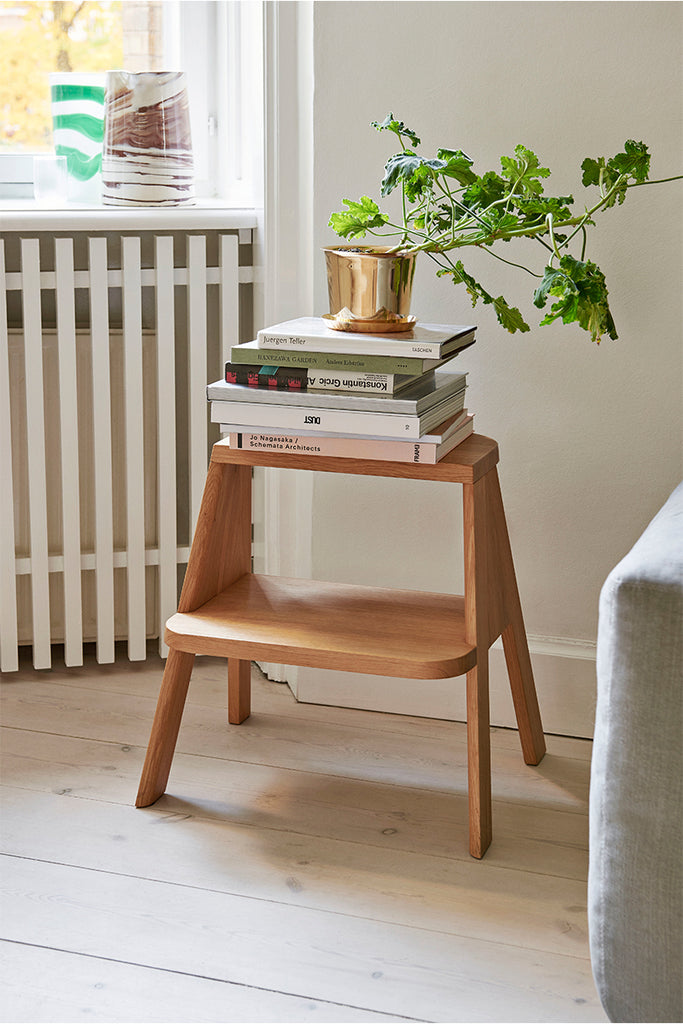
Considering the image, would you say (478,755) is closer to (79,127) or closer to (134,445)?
(134,445)

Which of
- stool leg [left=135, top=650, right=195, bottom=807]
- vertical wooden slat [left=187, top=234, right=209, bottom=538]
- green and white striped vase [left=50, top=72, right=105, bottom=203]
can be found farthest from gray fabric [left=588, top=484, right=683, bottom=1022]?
green and white striped vase [left=50, top=72, right=105, bottom=203]

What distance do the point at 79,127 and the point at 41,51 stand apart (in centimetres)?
21

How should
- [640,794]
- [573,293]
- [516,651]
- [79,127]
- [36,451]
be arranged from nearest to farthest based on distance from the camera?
[640,794] → [573,293] → [516,651] → [36,451] → [79,127]

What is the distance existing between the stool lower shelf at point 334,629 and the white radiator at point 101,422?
416mm

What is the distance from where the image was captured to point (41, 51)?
2139mm

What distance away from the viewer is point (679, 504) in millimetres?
1272

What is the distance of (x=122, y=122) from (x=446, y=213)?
29.4 inches

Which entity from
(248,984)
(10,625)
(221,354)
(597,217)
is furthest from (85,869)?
(597,217)

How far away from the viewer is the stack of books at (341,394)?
1397mm

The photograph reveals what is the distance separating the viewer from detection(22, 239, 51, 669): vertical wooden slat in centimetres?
187

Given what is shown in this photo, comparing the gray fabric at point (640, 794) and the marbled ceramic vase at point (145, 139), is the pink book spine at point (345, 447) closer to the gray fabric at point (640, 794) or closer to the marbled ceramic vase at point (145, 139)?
the gray fabric at point (640, 794)

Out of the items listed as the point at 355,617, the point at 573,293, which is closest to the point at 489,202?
the point at 573,293

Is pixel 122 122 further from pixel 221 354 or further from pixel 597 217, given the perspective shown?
pixel 597 217

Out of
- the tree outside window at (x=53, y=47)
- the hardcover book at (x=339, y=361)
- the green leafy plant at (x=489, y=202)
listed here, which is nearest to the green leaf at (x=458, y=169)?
the green leafy plant at (x=489, y=202)
